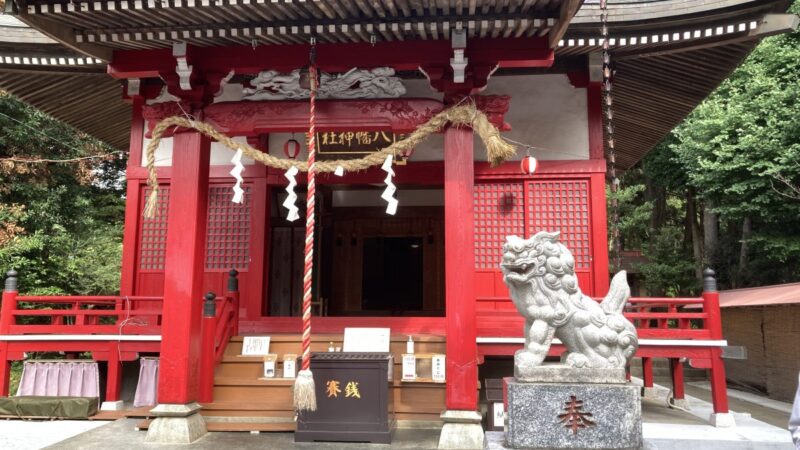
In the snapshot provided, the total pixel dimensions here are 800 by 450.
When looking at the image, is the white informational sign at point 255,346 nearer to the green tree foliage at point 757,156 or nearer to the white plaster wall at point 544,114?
the white plaster wall at point 544,114

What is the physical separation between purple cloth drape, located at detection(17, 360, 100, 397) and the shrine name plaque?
3.89 meters

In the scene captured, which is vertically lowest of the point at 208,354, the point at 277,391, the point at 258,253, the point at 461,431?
the point at 461,431

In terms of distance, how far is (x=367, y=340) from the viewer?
690 cm

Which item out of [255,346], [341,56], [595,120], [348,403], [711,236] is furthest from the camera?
[711,236]

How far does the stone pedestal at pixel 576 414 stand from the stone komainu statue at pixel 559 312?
0.61ft

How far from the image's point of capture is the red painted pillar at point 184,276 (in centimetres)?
611

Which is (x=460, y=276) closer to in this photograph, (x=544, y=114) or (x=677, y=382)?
(x=544, y=114)

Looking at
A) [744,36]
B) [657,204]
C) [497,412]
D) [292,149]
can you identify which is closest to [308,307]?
[497,412]

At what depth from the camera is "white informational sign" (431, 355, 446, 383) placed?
654cm

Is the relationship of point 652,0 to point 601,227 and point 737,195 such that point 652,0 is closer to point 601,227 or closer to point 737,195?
point 601,227

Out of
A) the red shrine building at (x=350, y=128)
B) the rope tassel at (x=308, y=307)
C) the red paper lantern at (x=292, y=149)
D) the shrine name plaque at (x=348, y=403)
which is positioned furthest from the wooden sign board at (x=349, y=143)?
the shrine name plaque at (x=348, y=403)

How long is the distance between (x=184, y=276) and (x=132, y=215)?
2.99m

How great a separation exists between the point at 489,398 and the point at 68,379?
600 cm

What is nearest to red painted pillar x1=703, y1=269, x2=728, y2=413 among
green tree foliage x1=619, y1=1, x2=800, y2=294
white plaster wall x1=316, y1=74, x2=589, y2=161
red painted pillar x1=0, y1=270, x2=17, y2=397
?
white plaster wall x1=316, y1=74, x2=589, y2=161
